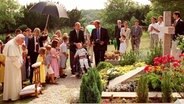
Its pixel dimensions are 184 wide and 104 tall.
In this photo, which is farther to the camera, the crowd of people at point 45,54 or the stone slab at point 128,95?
the crowd of people at point 45,54

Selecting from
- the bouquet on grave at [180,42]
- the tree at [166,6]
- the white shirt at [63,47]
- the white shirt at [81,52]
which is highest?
the tree at [166,6]

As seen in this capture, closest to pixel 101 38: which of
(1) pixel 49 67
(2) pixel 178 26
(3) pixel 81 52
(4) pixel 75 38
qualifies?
(4) pixel 75 38

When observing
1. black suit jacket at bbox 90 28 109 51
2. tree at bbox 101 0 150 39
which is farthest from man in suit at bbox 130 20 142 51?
tree at bbox 101 0 150 39

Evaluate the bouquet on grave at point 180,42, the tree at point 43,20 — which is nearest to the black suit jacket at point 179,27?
the bouquet on grave at point 180,42

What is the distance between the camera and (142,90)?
9.31m

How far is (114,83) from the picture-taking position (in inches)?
457

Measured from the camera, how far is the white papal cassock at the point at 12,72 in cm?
1136

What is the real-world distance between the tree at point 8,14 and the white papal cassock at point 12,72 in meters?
32.5

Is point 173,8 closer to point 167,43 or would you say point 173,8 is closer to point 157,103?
point 167,43

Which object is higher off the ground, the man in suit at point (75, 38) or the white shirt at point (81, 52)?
the man in suit at point (75, 38)

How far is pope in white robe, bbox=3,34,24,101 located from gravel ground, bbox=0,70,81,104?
319 millimetres

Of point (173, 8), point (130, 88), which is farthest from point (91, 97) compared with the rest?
point (173, 8)

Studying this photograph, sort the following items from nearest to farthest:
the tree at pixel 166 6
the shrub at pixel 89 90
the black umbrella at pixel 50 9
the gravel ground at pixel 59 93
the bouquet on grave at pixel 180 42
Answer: the shrub at pixel 89 90 < the gravel ground at pixel 59 93 < the bouquet on grave at pixel 180 42 < the black umbrella at pixel 50 9 < the tree at pixel 166 6

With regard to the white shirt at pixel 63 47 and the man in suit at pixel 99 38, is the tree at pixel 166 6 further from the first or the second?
the white shirt at pixel 63 47
